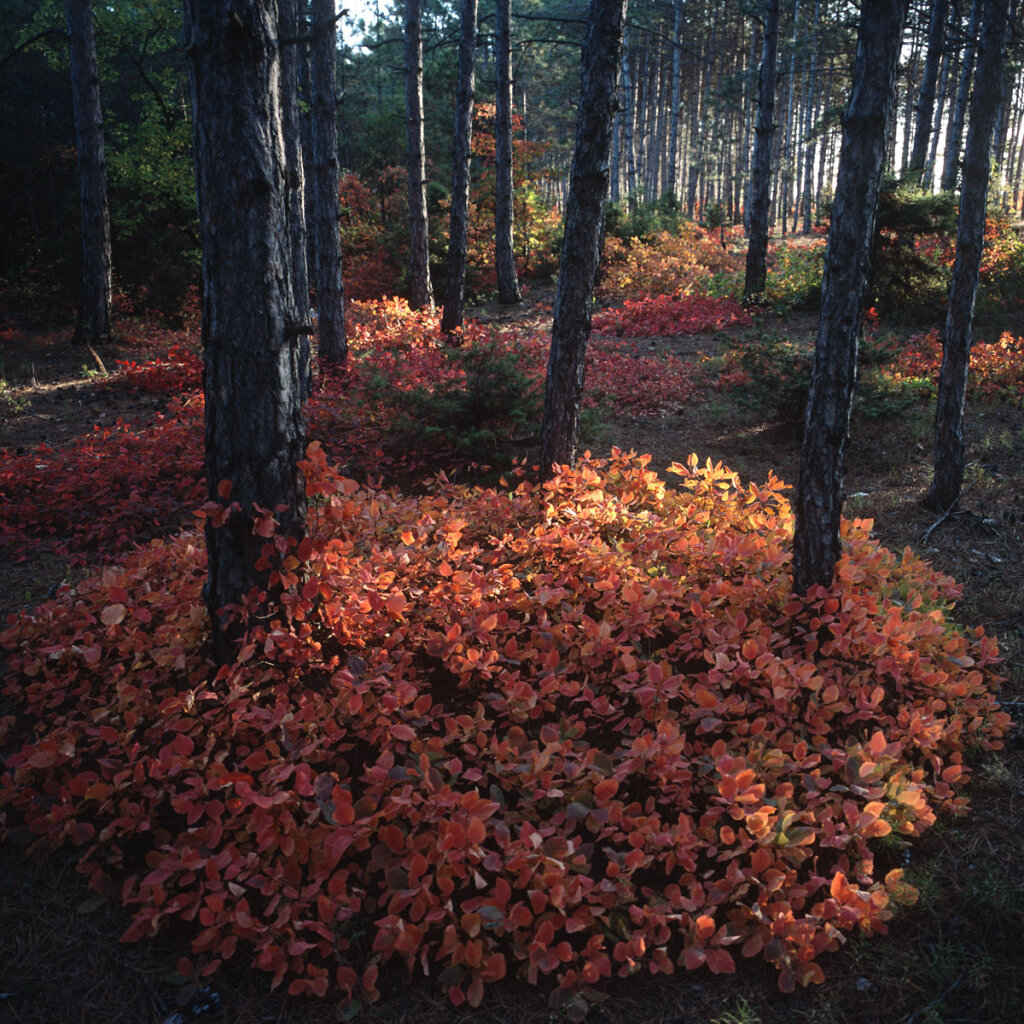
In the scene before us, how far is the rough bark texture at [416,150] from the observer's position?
14.8 meters

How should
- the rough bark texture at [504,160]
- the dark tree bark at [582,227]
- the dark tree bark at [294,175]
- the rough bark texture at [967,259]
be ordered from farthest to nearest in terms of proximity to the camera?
the rough bark texture at [504,160] → the dark tree bark at [294,175] → the rough bark texture at [967,259] → the dark tree bark at [582,227]

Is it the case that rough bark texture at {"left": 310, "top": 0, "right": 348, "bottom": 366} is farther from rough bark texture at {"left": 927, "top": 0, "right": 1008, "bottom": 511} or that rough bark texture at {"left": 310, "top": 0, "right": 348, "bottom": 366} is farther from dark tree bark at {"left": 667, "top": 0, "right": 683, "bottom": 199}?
dark tree bark at {"left": 667, "top": 0, "right": 683, "bottom": 199}

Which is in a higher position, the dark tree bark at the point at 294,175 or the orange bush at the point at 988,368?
the dark tree bark at the point at 294,175

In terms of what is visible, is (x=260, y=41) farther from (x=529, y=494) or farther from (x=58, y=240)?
(x=58, y=240)

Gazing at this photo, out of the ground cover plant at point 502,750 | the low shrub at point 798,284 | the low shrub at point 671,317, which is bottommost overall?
the ground cover plant at point 502,750

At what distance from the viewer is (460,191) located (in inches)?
541

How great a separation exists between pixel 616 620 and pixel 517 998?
1776mm

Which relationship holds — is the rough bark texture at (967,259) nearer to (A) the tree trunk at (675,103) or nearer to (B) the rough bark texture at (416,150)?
(B) the rough bark texture at (416,150)

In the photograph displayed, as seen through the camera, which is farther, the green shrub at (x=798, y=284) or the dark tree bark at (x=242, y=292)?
the green shrub at (x=798, y=284)

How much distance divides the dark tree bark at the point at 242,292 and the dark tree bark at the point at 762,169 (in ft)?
48.4

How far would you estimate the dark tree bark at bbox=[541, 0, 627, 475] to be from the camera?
16.7 feet

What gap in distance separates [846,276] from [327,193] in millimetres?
10490

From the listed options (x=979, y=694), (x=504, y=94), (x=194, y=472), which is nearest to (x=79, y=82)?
(x=504, y=94)

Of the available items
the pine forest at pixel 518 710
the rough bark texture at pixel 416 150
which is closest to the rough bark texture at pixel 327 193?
the rough bark texture at pixel 416 150
